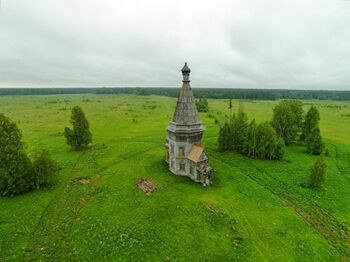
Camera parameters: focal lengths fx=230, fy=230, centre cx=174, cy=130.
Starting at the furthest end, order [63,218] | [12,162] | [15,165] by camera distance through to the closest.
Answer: [15,165] → [12,162] → [63,218]

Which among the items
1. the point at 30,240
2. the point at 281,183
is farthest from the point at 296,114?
the point at 30,240

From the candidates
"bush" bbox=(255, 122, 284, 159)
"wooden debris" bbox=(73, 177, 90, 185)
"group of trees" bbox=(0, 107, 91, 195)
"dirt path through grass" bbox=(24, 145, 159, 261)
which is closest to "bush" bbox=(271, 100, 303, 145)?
"bush" bbox=(255, 122, 284, 159)

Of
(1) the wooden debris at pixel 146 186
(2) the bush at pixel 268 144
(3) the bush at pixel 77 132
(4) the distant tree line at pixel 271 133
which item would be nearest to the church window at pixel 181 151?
(1) the wooden debris at pixel 146 186

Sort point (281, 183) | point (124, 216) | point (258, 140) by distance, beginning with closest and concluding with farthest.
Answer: point (124, 216) < point (281, 183) < point (258, 140)

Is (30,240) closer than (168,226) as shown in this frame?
Yes

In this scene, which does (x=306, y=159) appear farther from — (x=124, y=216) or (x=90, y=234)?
(x=90, y=234)

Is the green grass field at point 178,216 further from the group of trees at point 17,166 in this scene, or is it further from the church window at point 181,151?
the church window at point 181,151

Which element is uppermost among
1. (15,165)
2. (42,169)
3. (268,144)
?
(268,144)

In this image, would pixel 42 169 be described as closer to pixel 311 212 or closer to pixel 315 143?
pixel 311 212

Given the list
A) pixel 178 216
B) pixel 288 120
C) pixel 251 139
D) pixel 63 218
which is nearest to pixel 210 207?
pixel 178 216
